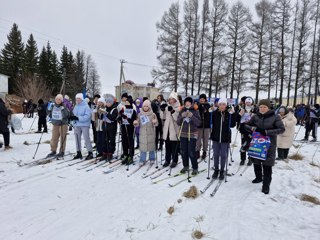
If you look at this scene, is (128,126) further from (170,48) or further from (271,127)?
(170,48)

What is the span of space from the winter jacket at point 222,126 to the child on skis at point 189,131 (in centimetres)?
43

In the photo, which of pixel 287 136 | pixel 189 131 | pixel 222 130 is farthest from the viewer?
pixel 287 136

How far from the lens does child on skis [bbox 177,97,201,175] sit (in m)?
6.12

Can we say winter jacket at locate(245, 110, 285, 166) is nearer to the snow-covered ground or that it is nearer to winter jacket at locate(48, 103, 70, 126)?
the snow-covered ground

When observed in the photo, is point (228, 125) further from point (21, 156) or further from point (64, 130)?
point (21, 156)

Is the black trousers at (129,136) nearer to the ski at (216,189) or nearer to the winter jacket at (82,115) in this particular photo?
the winter jacket at (82,115)

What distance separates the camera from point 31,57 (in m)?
51.8

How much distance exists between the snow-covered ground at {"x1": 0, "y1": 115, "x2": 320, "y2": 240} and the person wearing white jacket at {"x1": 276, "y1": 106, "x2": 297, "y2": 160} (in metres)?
1.83

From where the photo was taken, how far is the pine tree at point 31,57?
50875 millimetres

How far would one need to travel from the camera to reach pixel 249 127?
5312mm

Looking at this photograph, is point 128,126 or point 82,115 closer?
point 128,126

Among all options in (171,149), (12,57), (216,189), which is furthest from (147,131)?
(12,57)

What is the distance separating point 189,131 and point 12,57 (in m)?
57.4

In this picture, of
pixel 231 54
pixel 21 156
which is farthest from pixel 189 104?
pixel 231 54
